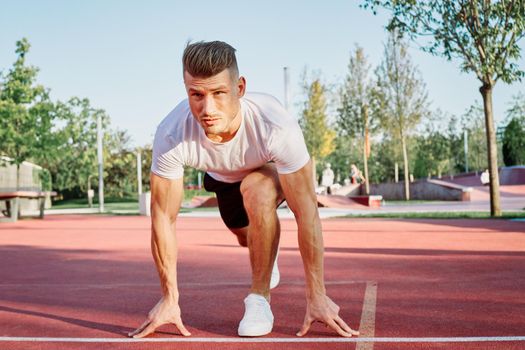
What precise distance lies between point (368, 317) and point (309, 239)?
68cm

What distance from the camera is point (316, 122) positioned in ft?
113

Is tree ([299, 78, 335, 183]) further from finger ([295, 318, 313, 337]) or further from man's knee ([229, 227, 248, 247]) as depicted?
finger ([295, 318, 313, 337])

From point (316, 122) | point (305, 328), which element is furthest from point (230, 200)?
point (316, 122)

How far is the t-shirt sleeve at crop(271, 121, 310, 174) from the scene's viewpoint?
348cm

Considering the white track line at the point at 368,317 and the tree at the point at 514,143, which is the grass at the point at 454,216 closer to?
the white track line at the point at 368,317

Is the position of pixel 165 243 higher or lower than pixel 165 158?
lower

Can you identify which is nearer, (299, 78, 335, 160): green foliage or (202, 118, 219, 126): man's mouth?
(202, 118, 219, 126): man's mouth

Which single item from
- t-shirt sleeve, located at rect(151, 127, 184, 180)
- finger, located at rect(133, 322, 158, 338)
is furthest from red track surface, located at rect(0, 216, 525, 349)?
t-shirt sleeve, located at rect(151, 127, 184, 180)

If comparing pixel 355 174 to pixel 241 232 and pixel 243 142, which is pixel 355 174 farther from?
pixel 243 142

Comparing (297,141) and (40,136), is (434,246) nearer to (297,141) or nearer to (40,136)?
(297,141)

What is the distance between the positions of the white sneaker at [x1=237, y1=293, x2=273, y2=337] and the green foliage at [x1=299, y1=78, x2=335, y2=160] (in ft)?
97.9

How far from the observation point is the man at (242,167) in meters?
3.29

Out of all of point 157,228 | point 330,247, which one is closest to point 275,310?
point 157,228

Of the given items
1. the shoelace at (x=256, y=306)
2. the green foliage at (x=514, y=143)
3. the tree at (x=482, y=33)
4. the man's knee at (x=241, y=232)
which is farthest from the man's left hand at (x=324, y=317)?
the green foliage at (x=514, y=143)
